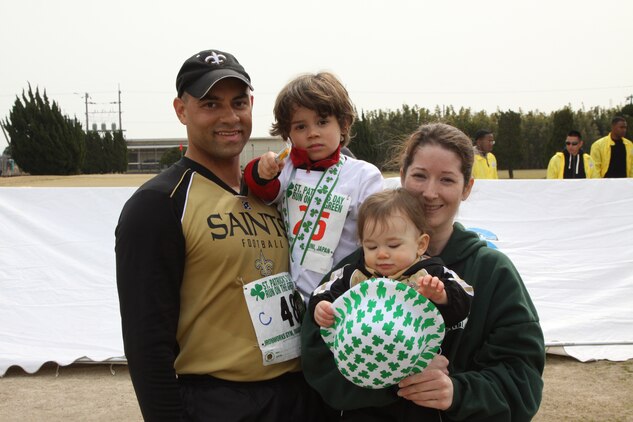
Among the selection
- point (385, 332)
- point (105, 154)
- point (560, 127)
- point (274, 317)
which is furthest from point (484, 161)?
point (105, 154)

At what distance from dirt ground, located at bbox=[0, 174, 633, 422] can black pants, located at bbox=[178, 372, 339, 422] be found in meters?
2.40

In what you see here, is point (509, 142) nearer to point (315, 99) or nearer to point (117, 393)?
point (117, 393)

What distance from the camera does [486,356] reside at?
1.74 m

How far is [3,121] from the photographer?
29328 mm

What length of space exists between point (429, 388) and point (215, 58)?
3.94ft

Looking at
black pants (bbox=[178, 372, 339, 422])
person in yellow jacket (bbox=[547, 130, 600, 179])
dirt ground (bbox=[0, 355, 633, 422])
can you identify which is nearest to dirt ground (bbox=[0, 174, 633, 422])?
dirt ground (bbox=[0, 355, 633, 422])

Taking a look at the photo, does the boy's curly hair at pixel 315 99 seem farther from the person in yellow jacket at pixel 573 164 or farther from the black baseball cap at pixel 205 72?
the person in yellow jacket at pixel 573 164

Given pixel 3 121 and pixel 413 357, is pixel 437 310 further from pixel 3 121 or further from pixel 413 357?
pixel 3 121

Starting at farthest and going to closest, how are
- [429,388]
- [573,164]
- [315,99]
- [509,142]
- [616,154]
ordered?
[509,142] < [616,154] < [573,164] < [315,99] < [429,388]

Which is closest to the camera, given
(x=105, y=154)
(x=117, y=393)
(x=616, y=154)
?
(x=117, y=393)

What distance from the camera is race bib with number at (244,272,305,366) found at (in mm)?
1929

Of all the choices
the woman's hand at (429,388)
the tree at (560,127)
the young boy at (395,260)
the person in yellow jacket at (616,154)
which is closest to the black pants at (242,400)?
the young boy at (395,260)

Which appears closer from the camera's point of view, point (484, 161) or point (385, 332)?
point (385, 332)

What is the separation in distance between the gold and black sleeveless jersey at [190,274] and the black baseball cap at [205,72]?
242 millimetres
